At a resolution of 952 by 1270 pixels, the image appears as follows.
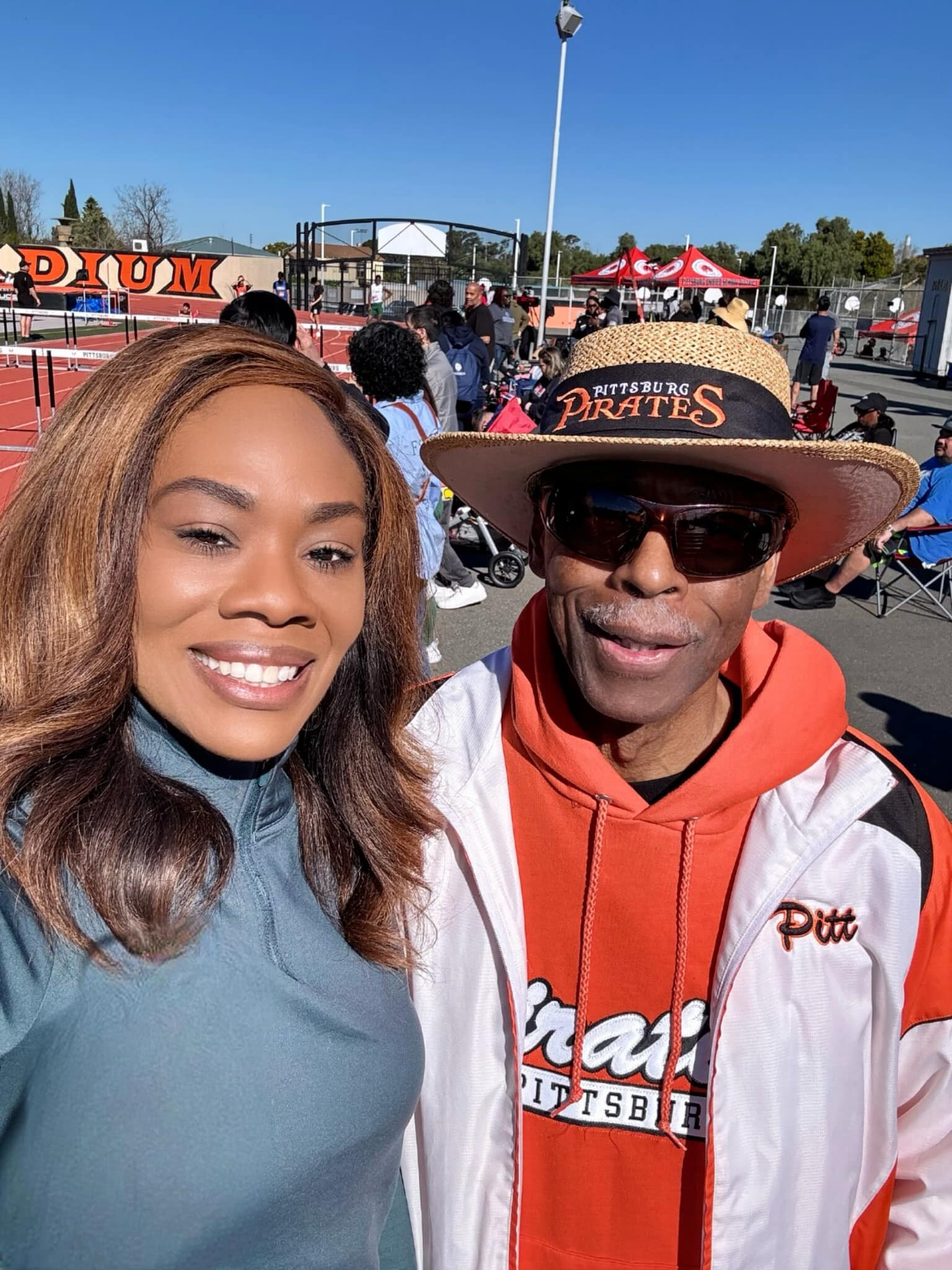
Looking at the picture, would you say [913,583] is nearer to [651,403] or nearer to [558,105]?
[651,403]

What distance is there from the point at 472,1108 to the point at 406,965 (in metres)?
0.26

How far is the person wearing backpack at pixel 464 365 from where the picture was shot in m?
9.03

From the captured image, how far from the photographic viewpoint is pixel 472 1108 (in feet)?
4.76

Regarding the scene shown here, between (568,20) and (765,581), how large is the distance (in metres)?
17.3

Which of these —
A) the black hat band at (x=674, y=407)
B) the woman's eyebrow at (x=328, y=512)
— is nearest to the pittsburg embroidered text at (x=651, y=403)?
the black hat band at (x=674, y=407)

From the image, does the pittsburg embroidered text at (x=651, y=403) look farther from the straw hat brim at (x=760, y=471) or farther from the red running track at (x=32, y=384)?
the red running track at (x=32, y=384)

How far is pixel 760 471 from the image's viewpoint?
141 cm

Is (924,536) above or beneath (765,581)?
beneath


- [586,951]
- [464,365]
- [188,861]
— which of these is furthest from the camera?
[464,365]

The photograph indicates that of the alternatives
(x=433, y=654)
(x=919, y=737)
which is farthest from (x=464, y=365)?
(x=919, y=737)

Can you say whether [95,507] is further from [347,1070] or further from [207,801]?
[347,1070]

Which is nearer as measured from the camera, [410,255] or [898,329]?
[410,255]

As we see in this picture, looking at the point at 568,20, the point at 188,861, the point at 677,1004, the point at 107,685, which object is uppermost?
the point at 568,20

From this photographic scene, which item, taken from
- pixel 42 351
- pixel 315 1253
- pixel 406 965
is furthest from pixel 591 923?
pixel 42 351
